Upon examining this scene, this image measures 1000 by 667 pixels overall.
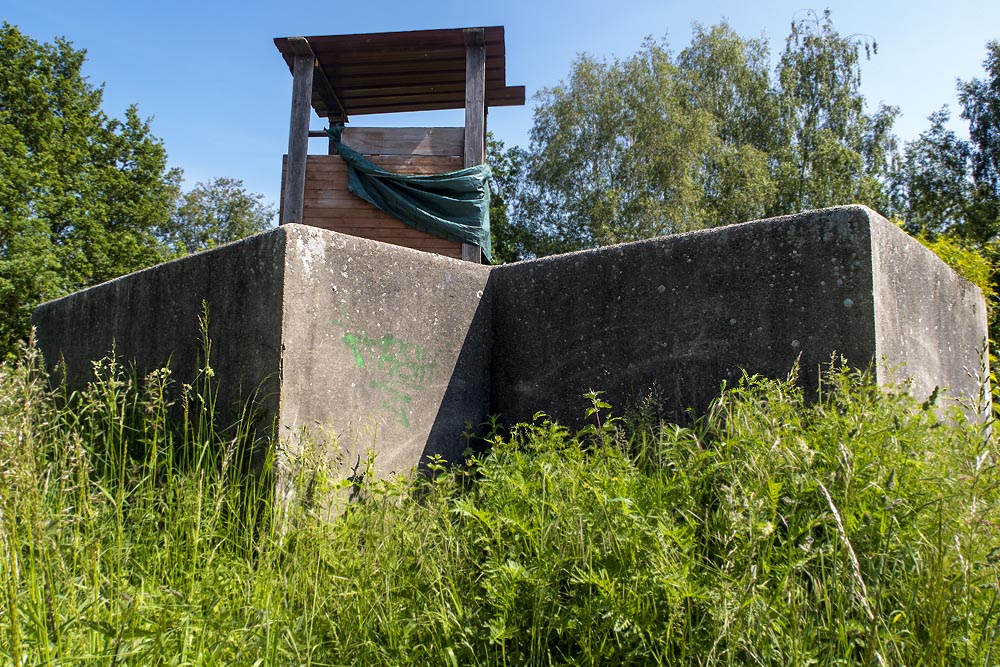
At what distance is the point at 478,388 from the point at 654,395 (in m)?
0.94

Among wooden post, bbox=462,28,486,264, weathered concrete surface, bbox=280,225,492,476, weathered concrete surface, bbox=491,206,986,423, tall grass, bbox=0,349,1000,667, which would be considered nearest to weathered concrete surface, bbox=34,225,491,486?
weathered concrete surface, bbox=280,225,492,476

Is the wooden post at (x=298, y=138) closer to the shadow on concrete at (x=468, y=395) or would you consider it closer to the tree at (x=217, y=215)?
the shadow on concrete at (x=468, y=395)

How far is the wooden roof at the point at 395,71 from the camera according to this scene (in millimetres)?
6293

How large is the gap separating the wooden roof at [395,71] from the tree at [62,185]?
38.9 feet

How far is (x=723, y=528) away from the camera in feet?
6.10

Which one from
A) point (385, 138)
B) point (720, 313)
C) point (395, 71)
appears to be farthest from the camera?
point (395, 71)

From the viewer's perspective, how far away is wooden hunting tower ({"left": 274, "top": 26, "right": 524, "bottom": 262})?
6.21 metres

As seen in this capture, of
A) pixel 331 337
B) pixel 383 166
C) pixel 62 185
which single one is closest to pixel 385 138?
pixel 383 166

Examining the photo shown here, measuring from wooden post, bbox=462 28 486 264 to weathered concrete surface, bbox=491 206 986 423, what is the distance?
299 centimetres

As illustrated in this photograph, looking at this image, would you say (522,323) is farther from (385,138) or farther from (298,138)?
(298,138)

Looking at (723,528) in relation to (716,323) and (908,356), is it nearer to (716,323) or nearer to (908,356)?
(716,323)

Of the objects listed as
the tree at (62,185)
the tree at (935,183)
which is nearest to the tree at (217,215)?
the tree at (62,185)

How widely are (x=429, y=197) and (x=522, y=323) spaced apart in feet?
9.83

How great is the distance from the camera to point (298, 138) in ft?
20.6
